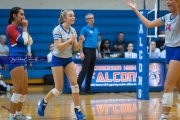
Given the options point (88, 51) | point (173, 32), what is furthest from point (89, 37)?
point (173, 32)

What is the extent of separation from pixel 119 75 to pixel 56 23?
16.7ft

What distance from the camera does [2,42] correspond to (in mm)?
Answer: 14031

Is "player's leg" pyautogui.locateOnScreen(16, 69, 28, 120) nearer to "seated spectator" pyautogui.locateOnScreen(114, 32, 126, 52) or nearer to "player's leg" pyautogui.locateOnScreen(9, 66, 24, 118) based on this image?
"player's leg" pyautogui.locateOnScreen(9, 66, 24, 118)

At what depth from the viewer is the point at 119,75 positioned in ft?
37.4

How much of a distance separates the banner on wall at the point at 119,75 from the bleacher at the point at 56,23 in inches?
162

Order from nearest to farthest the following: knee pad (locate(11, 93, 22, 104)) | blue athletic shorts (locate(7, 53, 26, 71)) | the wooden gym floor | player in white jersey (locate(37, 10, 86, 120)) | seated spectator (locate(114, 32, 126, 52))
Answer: blue athletic shorts (locate(7, 53, 26, 71)) < knee pad (locate(11, 93, 22, 104)) < player in white jersey (locate(37, 10, 86, 120)) < the wooden gym floor < seated spectator (locate(114, 32, 126, 52))

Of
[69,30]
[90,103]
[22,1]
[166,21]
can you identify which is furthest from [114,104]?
[22,1]

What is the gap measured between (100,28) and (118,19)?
2.97ft

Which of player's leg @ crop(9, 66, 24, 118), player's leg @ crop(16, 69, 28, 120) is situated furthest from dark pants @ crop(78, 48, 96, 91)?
player's leg @ crop(9, 66, 24, 118)

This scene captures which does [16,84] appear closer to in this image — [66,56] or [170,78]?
[66,56]

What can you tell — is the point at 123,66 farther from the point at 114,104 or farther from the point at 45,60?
the point at 45,60

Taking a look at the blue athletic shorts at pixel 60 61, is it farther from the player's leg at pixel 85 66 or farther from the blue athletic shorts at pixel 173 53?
the player's leg at pixel 85 66

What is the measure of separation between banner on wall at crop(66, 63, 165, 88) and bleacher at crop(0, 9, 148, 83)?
13.5 ft

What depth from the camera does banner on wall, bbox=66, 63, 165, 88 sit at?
11.4 metres
